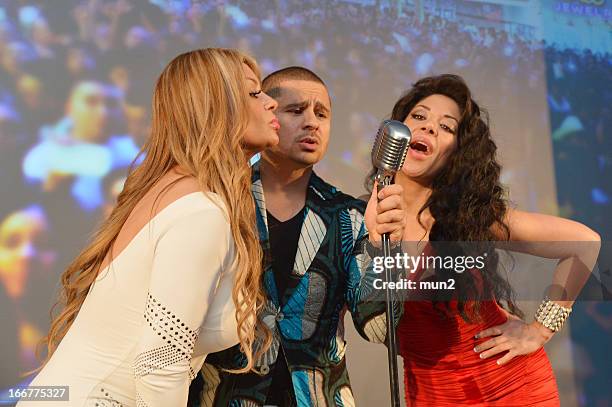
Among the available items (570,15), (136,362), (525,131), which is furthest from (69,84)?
(570,15)

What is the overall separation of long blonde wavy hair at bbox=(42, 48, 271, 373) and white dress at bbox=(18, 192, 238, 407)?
0.16 feet

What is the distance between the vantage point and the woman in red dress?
2.41m

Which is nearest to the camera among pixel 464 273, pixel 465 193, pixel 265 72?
pixel 465 193

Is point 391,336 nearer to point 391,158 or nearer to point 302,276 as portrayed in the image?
point 391,158

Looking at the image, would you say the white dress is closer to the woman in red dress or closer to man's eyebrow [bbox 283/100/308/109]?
man's eyebrow [bbox 283/100/308/109]

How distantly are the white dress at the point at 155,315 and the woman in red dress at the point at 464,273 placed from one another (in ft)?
3.26

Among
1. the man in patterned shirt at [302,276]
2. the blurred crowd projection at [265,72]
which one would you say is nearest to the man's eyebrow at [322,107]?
the man in patterned shirt at [302,276]

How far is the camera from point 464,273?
280 centimetres

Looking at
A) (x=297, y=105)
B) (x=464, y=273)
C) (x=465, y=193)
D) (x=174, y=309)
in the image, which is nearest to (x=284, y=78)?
(x=297, y=105)

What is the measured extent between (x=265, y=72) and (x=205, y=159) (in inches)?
58.1

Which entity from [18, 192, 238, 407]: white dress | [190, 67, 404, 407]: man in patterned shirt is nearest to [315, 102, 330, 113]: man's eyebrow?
[190, 67, 404, 407]: man in patterned shirt

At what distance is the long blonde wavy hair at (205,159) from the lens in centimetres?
164

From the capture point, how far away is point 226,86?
1771mm

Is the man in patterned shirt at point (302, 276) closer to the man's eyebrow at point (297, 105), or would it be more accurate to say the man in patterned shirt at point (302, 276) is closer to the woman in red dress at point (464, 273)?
the man's eyebrow at point (297, 105)
